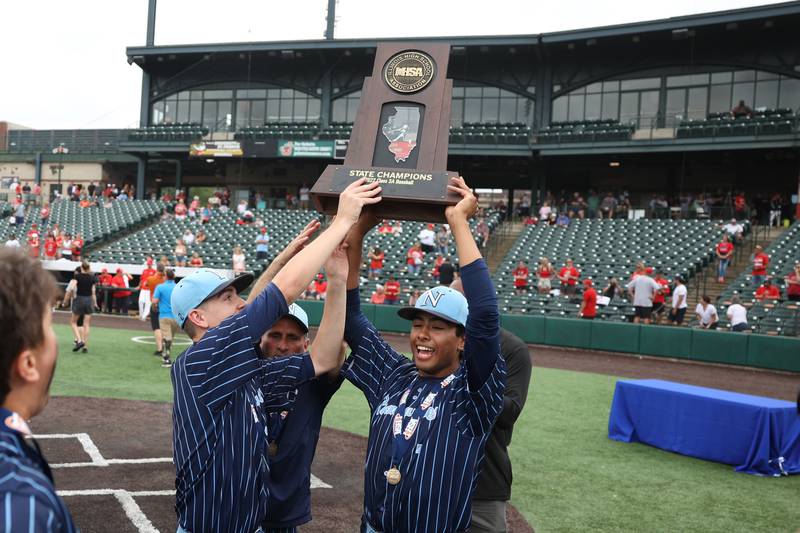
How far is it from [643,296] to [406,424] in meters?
18.1

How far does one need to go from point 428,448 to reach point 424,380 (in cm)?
34

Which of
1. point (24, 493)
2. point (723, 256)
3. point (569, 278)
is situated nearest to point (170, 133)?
point (569, 278)

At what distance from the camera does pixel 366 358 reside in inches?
134

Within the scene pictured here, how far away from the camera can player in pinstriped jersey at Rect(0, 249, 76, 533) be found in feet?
4.87

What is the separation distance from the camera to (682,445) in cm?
874

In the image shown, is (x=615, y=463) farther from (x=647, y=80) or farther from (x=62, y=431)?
(x=647, y=80)

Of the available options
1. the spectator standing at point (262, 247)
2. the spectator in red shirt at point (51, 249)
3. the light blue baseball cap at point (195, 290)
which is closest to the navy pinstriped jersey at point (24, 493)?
the light blue baseball cap at point (195, 290)

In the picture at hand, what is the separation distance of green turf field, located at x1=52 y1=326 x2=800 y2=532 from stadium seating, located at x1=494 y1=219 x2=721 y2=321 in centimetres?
919

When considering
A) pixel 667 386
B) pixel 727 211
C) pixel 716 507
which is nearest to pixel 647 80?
pixel 727 211

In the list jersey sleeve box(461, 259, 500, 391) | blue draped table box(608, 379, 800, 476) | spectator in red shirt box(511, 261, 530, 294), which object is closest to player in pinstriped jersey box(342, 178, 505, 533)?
jersey sleeve box(461, 259, 500, 391)

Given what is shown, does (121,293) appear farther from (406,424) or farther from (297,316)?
(406,424)

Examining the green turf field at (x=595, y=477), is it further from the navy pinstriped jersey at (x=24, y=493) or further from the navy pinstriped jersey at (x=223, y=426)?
the navy pinstriped jersey at (x=24, y=493)

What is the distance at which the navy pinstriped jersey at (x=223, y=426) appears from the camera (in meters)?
2.61

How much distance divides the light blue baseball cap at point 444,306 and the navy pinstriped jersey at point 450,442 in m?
0.25
